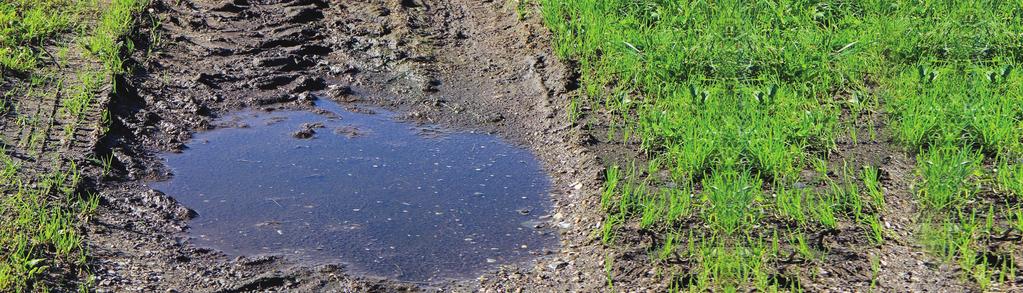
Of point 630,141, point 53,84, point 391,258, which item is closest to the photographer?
point 391,258

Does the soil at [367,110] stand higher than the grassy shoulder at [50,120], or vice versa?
the grassy shoulder at [50,120]

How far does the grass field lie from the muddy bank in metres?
0.20

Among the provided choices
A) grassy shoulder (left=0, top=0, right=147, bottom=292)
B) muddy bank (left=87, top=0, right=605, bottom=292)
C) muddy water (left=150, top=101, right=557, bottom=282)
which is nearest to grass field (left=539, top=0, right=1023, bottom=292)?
muddy bank (left=87, top=0, right=605, bottom=292)

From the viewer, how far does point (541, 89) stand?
5.44 meters

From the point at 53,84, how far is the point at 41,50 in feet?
1.52

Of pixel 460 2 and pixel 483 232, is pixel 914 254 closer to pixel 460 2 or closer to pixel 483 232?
pixel 483 232

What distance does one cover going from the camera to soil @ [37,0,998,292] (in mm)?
3576

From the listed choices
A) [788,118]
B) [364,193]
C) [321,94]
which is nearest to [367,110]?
[321,94]

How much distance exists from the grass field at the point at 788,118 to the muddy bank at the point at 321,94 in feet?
0.67

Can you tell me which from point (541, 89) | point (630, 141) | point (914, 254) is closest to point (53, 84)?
point (541, 89)

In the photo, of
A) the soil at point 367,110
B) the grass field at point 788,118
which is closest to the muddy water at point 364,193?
the soil at point 367,110

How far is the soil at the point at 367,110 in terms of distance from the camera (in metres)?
3.58

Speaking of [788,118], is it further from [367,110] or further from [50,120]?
[50,120]

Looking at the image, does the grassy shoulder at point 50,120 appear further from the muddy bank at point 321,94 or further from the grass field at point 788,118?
the grass field at point 788,118
